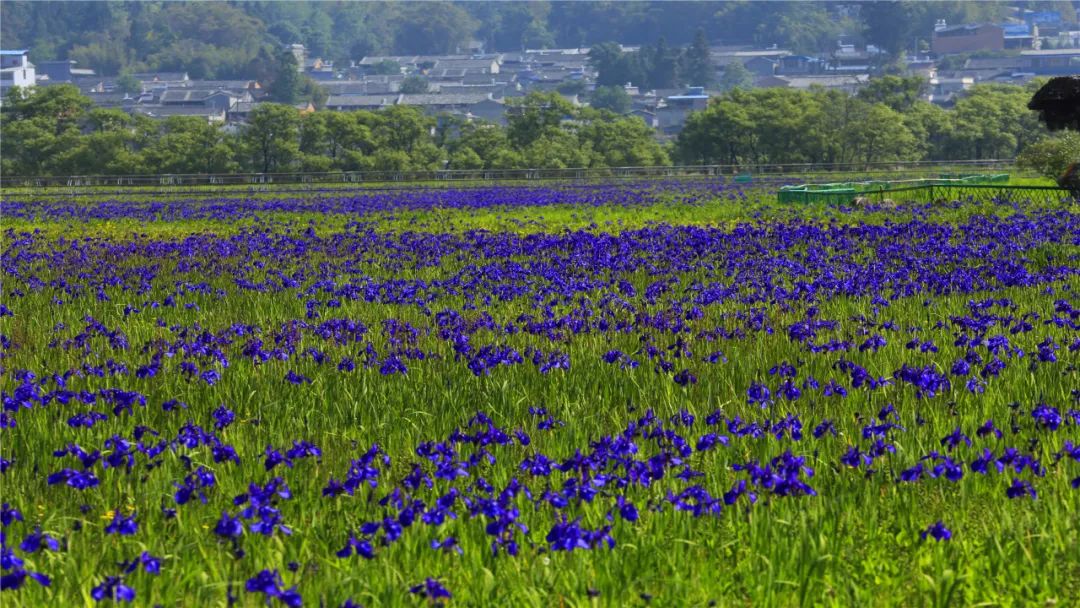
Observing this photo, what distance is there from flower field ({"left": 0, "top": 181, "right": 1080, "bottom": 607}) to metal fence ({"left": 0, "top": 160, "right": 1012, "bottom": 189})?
5025cm

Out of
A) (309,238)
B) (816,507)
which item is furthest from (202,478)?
(309,238)

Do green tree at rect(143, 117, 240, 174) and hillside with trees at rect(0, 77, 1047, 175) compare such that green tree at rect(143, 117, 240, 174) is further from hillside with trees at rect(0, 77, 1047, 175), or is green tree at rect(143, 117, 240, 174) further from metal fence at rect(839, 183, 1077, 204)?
metal fence at rect(839, 183, 1077, 204)

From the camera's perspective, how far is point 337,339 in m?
10.2

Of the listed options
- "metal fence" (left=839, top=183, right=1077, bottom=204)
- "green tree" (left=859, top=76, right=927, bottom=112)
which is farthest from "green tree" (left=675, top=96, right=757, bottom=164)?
"metal fence" (left=839, top=183, right=1077, bottom=204)

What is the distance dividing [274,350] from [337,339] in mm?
1035

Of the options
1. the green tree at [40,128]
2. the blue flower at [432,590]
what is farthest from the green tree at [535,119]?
the blue flower at [432,590]

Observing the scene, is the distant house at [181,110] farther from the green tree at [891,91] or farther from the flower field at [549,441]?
the flower field at [549,441]

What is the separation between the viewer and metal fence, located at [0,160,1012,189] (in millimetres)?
63875

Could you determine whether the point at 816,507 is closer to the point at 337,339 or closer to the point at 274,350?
the point at 274,350

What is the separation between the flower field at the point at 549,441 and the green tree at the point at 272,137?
57566 mm

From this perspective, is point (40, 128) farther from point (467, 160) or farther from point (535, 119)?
point (535, 119)

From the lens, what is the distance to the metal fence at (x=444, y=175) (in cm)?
6388

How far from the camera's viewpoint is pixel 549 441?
6.86 meters

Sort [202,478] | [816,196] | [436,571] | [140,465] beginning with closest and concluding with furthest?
[436,571], [202,478], [140,465], [816,196]
